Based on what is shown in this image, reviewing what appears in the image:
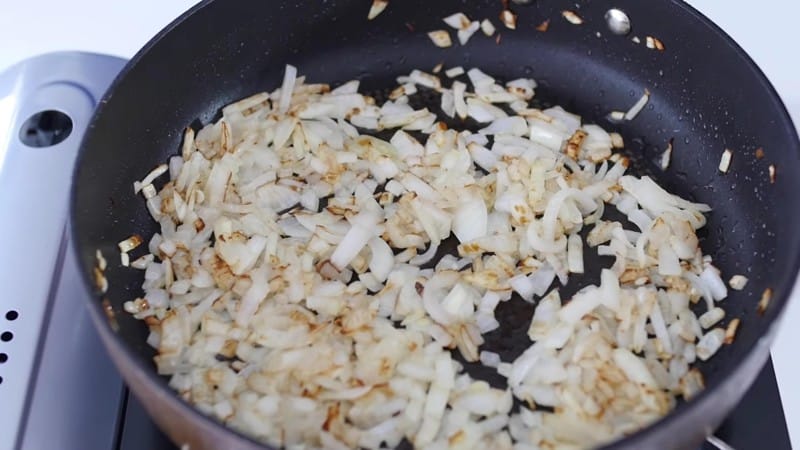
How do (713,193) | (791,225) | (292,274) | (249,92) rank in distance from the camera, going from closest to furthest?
(791,225), (292,274), (713,193), (249,92)

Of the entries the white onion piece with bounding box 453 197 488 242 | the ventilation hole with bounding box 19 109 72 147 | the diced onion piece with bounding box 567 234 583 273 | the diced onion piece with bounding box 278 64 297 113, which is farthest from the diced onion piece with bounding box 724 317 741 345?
the ventilation hole with bounding box 19 109 72 147

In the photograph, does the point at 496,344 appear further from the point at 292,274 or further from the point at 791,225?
the point at 791,225

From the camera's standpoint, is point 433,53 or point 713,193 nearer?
point 713,193

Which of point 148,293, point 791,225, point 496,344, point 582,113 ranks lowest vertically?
point 148,293

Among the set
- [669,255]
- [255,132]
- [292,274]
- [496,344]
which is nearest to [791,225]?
[669,255]

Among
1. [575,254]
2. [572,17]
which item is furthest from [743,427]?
[572,17]

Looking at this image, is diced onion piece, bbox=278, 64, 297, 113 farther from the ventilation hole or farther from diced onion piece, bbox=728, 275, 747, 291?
diced onion piece, bbox=728, 275, 747, 291

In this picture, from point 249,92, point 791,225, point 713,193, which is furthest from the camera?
point 249,92

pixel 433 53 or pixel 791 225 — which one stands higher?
pixel 791 225
